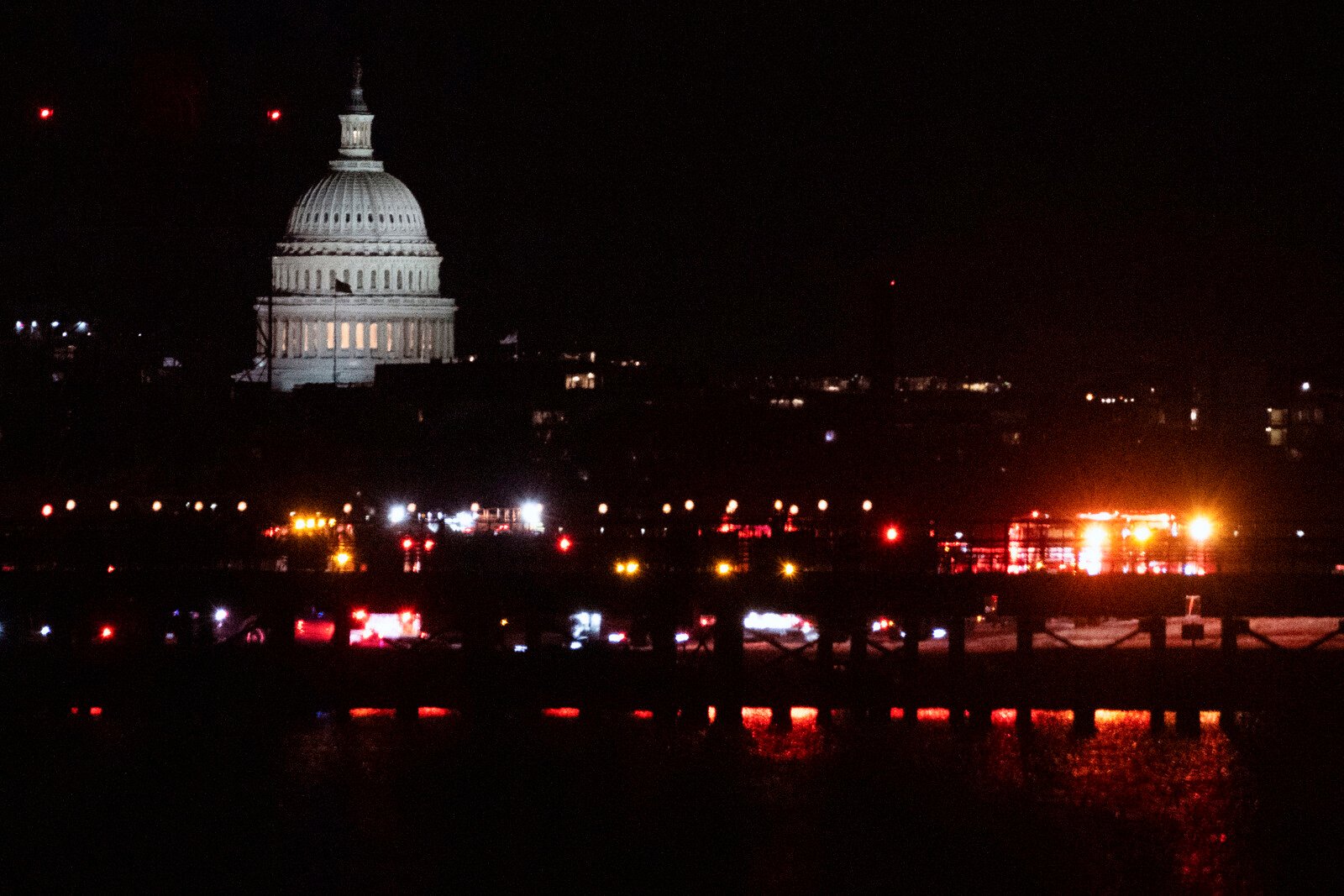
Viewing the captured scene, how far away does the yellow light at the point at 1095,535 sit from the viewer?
69125 millimetres

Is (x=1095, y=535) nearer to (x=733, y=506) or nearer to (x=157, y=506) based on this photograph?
(x=733, y=506)

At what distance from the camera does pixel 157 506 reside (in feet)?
271

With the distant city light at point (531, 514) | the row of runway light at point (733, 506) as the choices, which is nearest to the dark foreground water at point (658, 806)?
the distant city light at point (531, 514)

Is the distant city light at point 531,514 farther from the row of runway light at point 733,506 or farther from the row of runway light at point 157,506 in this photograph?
the row of runway light at point 157,506

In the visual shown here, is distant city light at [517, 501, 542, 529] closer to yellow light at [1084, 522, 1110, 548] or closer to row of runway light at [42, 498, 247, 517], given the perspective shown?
row of runway light at [42, 498, 247, 517]

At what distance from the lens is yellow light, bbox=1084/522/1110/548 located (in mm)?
69125

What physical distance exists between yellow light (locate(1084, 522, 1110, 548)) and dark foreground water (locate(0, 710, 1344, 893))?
7621 millimetres

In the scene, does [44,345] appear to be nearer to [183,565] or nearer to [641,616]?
[183,565]

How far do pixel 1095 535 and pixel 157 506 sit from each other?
2593 centimetres

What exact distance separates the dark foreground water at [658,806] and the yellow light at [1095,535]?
7621 mm

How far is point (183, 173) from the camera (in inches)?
2370

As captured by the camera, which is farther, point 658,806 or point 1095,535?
point 1095,535

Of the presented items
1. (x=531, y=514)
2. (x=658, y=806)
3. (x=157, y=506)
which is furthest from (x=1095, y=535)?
(x=531, y=514)

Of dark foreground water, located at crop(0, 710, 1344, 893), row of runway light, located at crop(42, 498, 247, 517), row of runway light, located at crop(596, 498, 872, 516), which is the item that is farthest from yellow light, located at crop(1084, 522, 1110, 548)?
row of runway light, located at crop(42, 498, 247, 517)
